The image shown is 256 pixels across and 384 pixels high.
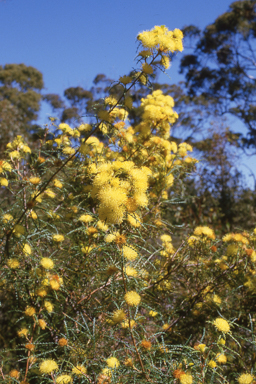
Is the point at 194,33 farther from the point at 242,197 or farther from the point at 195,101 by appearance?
the point at 242,197

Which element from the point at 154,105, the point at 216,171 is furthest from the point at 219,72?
the point at 154,105

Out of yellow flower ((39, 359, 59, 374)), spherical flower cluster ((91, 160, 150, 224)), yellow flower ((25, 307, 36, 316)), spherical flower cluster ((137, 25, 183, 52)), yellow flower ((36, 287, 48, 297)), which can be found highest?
spherical flower cluster ((137, 25, 183, 52))

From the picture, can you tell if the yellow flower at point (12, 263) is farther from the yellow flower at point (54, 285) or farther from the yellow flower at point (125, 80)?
the yellow flower at point (125, 80)

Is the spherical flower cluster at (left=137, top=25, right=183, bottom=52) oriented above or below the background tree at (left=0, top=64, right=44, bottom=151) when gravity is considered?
below

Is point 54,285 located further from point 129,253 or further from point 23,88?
point 23,88

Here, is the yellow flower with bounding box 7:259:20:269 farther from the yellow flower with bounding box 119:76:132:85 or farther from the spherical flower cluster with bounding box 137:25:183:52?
the spherical flower cluster with bounding box 137:25:183:52

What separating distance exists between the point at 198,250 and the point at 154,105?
0.83 m

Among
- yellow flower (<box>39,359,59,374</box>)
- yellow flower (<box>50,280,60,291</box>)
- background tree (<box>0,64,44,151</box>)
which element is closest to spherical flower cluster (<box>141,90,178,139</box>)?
yellow flower (<box>50,280,60,291</box>)

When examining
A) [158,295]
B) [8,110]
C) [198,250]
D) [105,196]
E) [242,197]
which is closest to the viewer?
[105,196]

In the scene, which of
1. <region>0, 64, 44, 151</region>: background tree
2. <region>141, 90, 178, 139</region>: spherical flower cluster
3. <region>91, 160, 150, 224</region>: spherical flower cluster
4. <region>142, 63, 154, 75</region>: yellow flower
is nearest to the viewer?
<region>91, 160, 150, 224</region>: spherical flower cluster

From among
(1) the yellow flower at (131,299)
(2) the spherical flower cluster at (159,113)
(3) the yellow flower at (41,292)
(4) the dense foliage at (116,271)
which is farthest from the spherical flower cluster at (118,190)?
(2) the spherical flower cluster at (159,113)

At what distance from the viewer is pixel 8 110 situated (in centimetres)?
842

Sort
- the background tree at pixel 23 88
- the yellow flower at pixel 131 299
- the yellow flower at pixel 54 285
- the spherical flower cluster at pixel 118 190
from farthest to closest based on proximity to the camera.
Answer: the background tree at pixel 23 88 → the yellow flower at pixel 54 285 → the yellow flower at pixel 131 299 → the spherical flower cluster at pixel 118 190

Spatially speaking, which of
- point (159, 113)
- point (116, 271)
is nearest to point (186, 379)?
point (116, 271)
